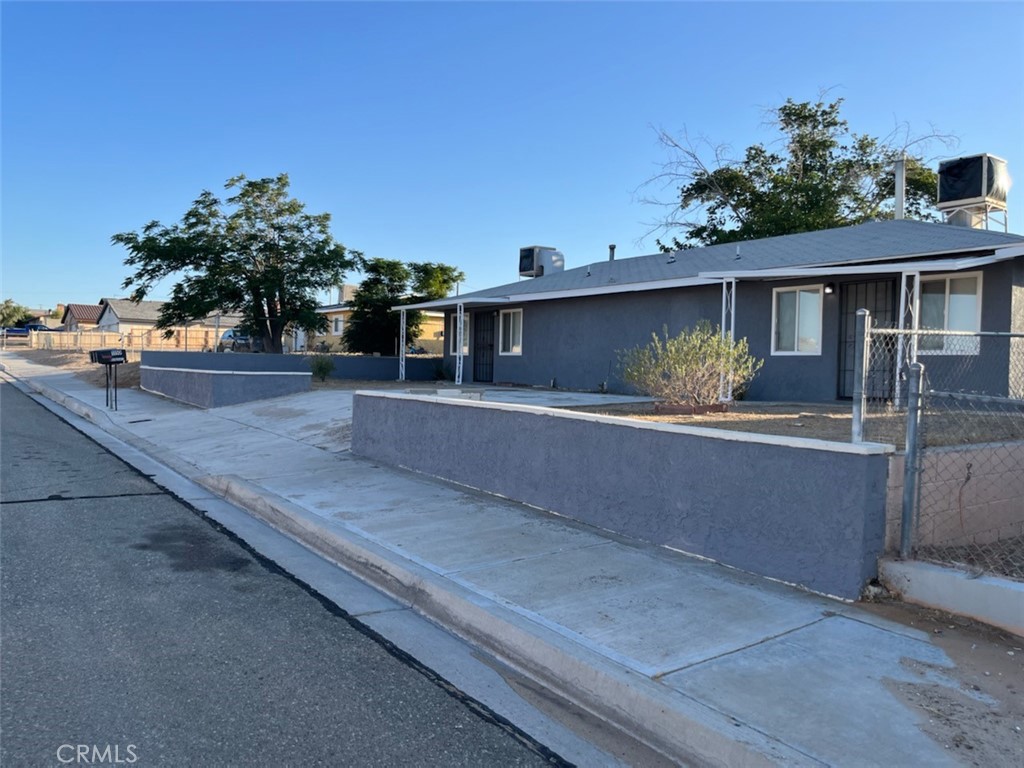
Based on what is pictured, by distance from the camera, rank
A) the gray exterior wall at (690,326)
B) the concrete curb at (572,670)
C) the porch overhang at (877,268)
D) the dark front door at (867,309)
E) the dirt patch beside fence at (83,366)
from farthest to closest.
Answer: the dirt patch beside fence at (83,366)
the dark front door at (867,309)
the gray exterior wall at (690,326)
the porch overhang at (877,268)
the concrete curb at (572,670)

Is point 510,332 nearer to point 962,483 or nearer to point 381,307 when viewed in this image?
point 381,307

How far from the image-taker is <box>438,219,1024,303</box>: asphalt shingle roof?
40.3ft

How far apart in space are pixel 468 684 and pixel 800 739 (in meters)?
1.68

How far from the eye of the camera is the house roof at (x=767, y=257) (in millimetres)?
→ 12297

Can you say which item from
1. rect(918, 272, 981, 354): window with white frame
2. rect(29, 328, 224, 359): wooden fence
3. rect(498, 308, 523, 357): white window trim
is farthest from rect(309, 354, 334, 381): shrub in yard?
rect(29, 328, 224, 359): wooden fence

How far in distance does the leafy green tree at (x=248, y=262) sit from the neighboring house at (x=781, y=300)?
9.08m

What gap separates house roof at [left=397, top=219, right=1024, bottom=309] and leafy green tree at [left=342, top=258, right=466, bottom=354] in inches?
212

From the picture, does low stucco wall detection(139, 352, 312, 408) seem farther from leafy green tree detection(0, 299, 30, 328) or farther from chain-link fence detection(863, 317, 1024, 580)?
leafy green tree detection(0, 299, 30, 328)

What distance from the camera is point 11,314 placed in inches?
3797

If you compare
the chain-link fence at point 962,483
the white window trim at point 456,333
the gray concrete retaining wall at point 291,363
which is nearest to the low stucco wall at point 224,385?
the gray concrete retaining wall at point 291,363

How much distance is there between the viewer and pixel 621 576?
218 inches

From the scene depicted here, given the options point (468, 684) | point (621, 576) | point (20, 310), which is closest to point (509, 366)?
point (621, 576)

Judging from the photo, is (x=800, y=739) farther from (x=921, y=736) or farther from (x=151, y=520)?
(x=151, y=520)

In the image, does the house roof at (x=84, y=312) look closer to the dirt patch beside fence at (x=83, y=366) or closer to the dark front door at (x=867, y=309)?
the dirt patch beside fence at (x=83, y=366)
